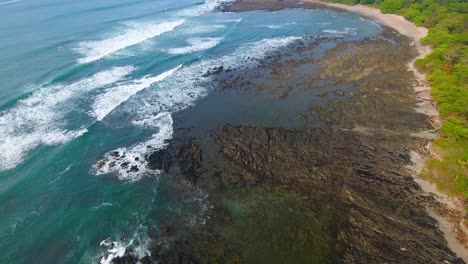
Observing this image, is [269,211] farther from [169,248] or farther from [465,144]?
[465,144]

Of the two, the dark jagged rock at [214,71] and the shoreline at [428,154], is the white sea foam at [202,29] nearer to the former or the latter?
the dark jagged rock at [214,71]

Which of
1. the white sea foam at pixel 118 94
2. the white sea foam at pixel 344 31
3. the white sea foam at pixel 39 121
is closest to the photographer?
the white sea foam at pixel 39 121

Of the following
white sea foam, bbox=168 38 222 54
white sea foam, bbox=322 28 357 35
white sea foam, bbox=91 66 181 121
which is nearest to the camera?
white sea foam, bbox=91 66 181 121

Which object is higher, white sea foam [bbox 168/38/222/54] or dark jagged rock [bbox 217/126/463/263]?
white sea foam [bbox 168/38/222/54]

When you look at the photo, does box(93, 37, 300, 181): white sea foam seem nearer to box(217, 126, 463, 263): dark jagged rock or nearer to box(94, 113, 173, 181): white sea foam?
box(94, 113, 173, 181): white sea foam

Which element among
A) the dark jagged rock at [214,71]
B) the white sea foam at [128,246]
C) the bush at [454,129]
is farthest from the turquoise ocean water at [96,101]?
the bush at [454,129]

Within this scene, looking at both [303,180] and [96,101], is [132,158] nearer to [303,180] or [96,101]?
[96,101]

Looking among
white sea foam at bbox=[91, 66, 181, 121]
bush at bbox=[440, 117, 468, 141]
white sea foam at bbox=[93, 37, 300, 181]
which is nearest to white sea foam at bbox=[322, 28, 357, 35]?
white sea foam at bbox=[93, 37, 300, 181]

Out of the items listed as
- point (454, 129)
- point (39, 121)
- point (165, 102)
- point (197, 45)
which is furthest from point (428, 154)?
point (197, 45)
